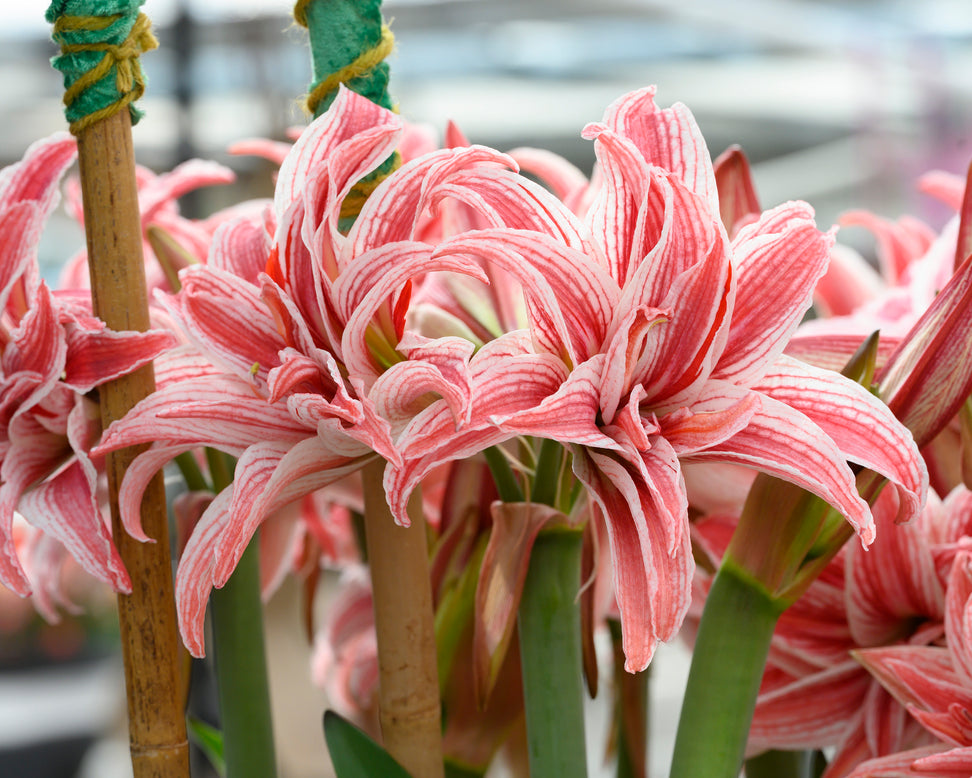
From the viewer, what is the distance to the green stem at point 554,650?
31 centimetres

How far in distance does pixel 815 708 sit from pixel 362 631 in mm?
194

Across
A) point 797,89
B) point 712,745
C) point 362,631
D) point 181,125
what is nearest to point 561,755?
point 712,745

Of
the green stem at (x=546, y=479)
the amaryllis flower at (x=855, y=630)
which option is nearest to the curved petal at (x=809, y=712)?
the amaryllis flower at (x=855, y=630)

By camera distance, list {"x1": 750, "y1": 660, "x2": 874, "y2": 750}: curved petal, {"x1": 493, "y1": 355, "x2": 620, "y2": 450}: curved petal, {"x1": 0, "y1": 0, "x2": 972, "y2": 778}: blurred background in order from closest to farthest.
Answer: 1. {"x1": 493, "y1": 355, "x2": 620, "y2": 450}: curved petal
2. {"x1": 750, "y1": 660, "x2": 874, "y2": 750}: curved petal
3. {"x1": 0, "y1": 0, "x2": 972, "y2": 778}: blurred background

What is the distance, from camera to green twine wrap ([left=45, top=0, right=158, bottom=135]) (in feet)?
0.93

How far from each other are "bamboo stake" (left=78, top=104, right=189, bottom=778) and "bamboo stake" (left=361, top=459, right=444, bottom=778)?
2.4 inches

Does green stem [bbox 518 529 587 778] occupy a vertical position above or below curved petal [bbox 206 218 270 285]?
below

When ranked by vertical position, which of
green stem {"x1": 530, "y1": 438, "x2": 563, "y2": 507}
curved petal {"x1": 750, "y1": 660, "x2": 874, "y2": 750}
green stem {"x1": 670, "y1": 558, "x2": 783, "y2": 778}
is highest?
green stem {"x1": 530, "y1": 438, "x2": 563, "y2": 507}

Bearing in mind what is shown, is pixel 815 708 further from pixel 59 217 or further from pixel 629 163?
pixel 59 217

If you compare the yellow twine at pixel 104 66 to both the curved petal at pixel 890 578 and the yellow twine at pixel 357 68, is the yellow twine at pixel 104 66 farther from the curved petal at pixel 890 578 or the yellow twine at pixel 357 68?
the curved petal at pixel 890 578

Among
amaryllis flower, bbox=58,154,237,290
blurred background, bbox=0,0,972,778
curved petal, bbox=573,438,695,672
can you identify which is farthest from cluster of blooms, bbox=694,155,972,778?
blurred background, bbox=0,0,972,778

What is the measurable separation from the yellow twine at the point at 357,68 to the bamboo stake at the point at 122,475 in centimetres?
6

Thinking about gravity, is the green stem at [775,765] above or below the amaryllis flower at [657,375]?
below

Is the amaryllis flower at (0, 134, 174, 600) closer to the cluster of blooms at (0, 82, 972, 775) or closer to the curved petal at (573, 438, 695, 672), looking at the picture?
the cluster of blooms at (0, 82, 972, 775)
